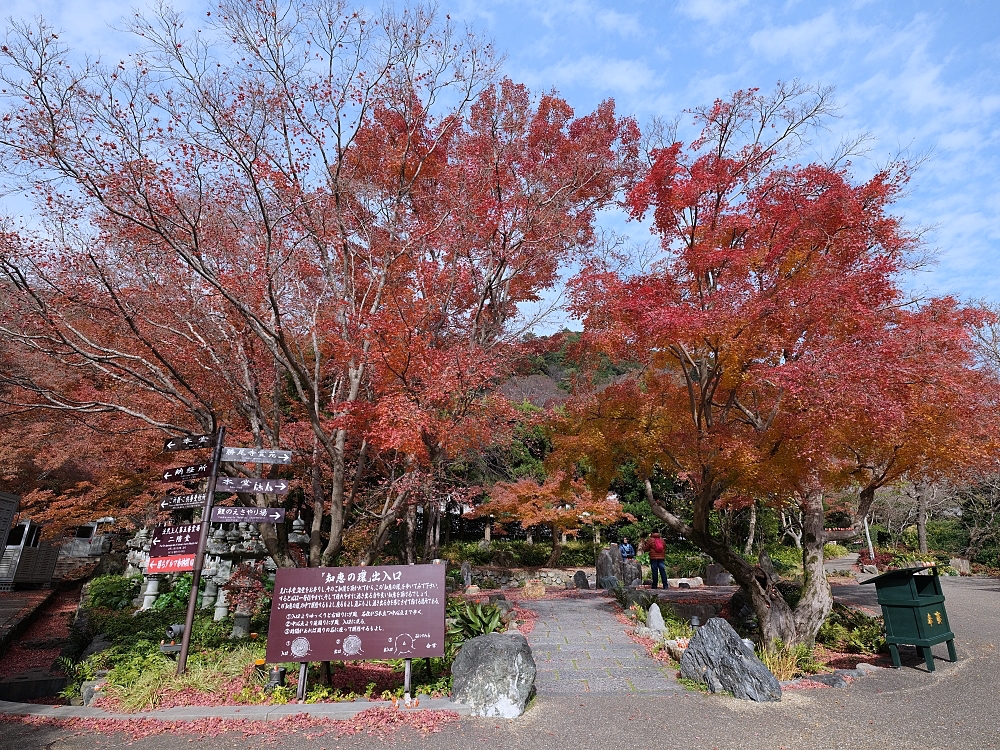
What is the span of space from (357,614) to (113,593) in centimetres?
971

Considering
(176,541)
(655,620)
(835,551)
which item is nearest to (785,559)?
(835,551)

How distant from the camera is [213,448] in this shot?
6953 mm

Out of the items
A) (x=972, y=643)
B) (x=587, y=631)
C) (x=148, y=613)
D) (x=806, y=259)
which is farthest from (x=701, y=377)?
(x=148, y=613)

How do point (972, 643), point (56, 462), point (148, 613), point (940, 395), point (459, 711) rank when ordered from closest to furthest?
point (459, 711) < point (940, 395) < point (972, 643) < point (148, 613) < point (56, 462)

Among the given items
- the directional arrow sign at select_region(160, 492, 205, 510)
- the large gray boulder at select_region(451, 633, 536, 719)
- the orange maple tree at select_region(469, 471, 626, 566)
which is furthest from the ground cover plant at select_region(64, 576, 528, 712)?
Result: the orange maple tree at select_region(469, 471, 626, 566)

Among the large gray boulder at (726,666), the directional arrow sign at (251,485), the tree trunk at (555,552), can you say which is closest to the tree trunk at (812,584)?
the large gray boulder at (726,666)

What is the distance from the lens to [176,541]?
657 cm

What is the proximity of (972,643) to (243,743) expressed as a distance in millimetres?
10955

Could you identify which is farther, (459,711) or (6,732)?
(459,711)

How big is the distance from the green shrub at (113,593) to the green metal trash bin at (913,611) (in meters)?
14.6

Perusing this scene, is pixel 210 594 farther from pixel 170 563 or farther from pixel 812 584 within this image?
pixel 812 584

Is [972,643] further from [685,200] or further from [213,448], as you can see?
[213,448]

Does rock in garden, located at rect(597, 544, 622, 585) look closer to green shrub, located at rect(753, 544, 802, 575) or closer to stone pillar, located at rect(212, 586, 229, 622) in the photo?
green shrub, located at rect(753, 544, 802, 575)

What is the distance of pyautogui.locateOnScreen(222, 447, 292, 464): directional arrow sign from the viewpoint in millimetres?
6824
